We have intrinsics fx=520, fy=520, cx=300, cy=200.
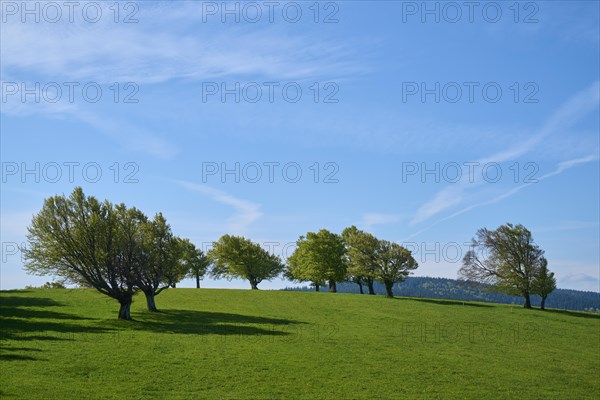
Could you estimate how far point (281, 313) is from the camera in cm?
6994

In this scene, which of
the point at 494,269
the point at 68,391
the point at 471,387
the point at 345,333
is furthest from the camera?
the point at 494,269

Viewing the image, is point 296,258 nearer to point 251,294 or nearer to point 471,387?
point 251,294

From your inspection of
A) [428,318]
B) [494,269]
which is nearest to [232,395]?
[428,318]

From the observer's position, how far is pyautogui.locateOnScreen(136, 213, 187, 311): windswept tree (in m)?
63.5

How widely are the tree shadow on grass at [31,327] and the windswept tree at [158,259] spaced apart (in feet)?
30.4

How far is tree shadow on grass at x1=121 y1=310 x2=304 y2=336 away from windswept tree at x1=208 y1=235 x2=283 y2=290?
53.0 m

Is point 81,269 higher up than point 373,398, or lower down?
higher up

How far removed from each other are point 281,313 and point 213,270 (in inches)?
2384

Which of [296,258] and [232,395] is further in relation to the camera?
[296,258]

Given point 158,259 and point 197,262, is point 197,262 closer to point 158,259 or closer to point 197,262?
point 197,262

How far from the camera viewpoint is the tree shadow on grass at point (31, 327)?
39656 millimetres

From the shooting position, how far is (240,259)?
121438 mm

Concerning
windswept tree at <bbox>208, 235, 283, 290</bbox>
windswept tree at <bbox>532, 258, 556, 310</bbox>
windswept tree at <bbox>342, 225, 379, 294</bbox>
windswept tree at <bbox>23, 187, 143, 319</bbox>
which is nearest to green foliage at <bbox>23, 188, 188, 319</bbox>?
windswept tree at <bbox>23, 187, 143, 319</bbox>

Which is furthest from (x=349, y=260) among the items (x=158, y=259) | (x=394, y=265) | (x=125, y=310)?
(x=125, y=310)
